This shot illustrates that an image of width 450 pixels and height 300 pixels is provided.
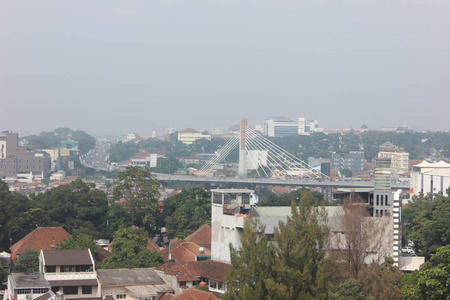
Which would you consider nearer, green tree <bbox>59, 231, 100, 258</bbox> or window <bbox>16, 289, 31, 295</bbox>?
window <bbox>16, 289, 31, 295</bbox>

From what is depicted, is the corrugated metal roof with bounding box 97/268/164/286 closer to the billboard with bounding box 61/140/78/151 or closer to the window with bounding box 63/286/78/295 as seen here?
the window with bounding box 63/286/78/295

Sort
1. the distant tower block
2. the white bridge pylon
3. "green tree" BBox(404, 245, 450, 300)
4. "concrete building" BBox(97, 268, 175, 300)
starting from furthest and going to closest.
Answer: the white bridge pylon < the distant tower block < "concrete building" BBox(97, 268, 175, 300) < "green tree" BBox(404, 245, 450, 300)

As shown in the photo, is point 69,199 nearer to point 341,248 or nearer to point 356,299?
point 341,248

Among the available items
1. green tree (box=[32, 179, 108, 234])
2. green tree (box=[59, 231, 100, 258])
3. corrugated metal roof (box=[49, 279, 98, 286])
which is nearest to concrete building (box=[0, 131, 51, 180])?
green tree (box=[32, 179, 108, 234])

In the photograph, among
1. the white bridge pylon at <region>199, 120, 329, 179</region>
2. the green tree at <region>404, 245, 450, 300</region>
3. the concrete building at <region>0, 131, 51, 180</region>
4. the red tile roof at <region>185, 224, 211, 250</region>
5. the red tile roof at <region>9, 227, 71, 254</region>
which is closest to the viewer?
the green tree at <region>404, 245, 450, 300</region>

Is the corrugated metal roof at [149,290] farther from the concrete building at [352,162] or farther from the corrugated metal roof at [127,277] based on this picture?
the concrete building at [352,162]

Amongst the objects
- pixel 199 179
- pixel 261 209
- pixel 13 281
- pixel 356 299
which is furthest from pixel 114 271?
pixel 199 179

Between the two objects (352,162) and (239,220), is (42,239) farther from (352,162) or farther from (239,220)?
(352,162)

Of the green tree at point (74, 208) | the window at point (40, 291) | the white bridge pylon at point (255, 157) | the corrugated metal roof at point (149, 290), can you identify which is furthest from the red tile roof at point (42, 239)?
the white bridge pylon at point (255, 157)
